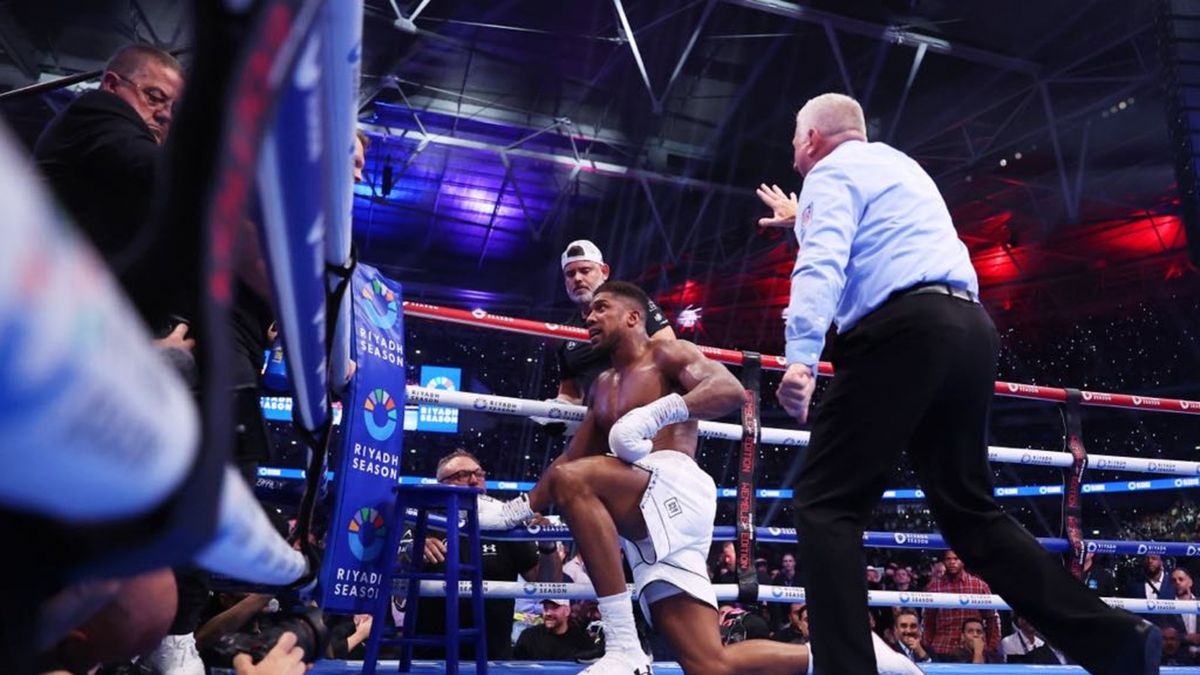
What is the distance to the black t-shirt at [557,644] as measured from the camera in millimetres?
4250

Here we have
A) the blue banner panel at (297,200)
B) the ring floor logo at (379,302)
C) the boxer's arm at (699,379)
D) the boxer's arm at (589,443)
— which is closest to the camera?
the blue banner panel at (297,200)

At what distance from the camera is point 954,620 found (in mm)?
5285

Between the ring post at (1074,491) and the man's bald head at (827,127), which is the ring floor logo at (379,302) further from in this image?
the ring post at (1074,491)

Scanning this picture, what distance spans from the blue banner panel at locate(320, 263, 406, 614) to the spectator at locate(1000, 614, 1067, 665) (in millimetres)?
3889

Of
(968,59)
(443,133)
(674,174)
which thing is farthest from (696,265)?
(968,59)

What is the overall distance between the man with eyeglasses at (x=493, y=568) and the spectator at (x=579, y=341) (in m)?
0.42

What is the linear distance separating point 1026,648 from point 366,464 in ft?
14.3

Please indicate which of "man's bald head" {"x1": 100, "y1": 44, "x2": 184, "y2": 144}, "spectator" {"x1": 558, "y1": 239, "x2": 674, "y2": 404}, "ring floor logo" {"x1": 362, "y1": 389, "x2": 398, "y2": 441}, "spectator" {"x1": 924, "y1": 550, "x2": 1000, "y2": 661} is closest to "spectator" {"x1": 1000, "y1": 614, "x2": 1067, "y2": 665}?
"spectator" {"x1": 924, "y1": 550, "x2": 1000, "y2": 661}

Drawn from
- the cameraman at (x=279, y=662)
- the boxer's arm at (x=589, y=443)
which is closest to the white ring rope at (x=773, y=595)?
the boxer's arm at (x=589, y=443)

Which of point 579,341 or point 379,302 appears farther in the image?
point 579,341

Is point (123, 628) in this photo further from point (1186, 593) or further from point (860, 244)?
point (1186, 593)

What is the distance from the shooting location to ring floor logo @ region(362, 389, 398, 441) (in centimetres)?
206

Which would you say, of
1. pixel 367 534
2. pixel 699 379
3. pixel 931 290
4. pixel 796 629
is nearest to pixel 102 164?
pixel 367 534

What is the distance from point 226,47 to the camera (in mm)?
327
